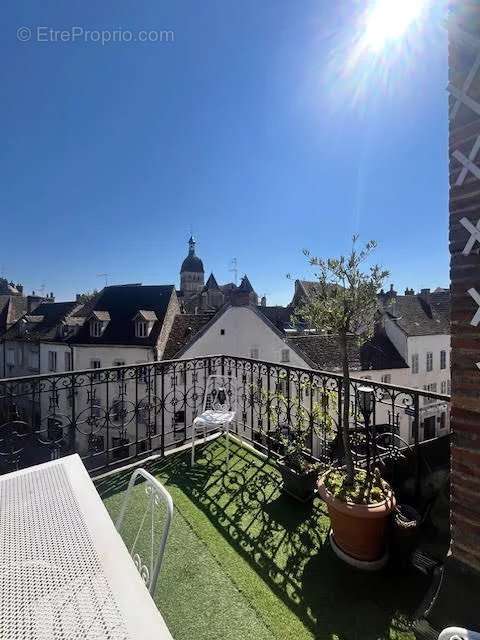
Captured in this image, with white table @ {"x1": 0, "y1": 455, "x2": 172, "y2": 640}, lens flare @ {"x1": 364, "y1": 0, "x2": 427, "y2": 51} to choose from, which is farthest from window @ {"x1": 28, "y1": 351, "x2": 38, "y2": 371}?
lens flare @ {"x1": 364, "y1": 0, "x2": 427, "y2": 51}

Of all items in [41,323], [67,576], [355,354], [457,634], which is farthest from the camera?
[41,323]

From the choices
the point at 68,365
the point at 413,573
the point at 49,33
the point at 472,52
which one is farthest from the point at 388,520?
the point at 68,365

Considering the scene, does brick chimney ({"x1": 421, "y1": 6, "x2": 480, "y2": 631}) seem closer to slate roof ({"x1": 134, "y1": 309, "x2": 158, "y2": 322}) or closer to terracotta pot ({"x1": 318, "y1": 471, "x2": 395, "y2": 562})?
terracotta pot ({"x1": 318, "y1": 471, "x2": 395, "y2": 562})

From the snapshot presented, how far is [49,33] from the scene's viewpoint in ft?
15.3

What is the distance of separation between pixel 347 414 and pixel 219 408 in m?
2.40

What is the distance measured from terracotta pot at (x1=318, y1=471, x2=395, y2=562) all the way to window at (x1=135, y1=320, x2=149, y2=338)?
16245 millimetres

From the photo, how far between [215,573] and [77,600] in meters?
1.59

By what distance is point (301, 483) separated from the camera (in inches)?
120

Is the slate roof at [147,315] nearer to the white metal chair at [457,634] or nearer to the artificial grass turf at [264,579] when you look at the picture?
the artificial grass turf at [264,579]

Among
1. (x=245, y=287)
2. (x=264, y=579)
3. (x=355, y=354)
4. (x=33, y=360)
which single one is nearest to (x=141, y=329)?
(x=245, y=287)

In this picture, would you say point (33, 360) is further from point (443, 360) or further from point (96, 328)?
point (443, 360)

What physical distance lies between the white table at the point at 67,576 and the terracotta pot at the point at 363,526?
1690mm

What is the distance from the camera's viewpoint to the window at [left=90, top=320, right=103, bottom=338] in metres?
18.5

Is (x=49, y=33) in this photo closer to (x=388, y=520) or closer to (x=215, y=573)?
(x=215, y=573)
